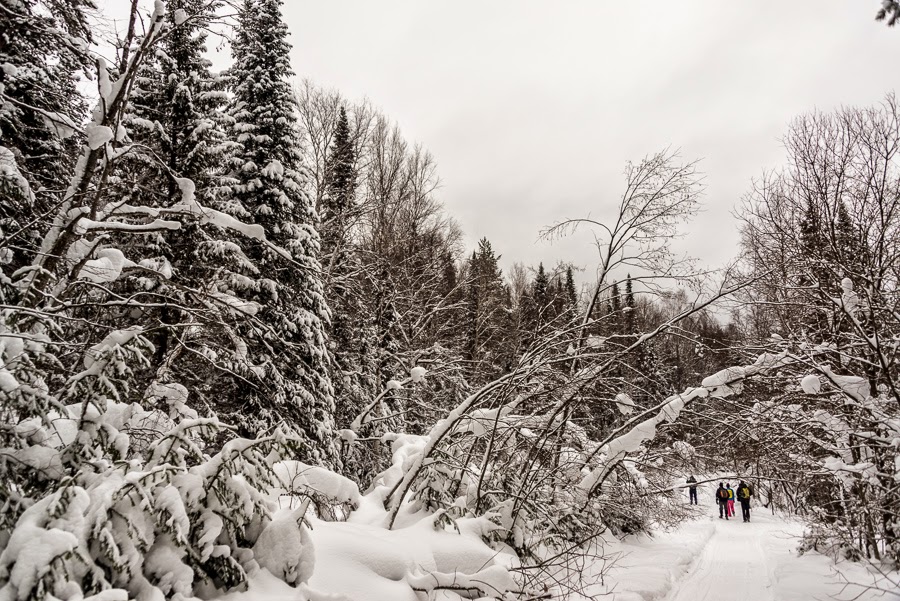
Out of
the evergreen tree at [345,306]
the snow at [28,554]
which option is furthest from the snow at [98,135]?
the evergreen tree at [345,306]

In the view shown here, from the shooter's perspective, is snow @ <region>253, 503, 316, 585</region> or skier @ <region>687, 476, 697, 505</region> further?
skier @ <region>687, 476, 697, 505</region>

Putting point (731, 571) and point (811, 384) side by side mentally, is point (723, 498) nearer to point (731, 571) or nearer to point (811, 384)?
point (731, 571)

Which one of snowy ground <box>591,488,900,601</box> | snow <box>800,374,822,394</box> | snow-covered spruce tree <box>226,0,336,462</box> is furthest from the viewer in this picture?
snow-covered spruce tree <box>226,0,336,462</box>

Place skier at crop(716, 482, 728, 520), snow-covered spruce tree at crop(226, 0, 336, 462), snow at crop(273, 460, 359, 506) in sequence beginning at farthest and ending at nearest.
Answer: skier at crop(716, 482, 728, 520)
snow-covered spruce tree at crop(226, 0, 336, 462)
snow at crop(273, 460, 359, 506)

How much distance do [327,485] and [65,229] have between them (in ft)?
9.31

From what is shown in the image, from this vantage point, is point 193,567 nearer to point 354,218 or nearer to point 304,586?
point 304,586

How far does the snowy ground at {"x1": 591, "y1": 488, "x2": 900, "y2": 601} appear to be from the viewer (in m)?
7.30

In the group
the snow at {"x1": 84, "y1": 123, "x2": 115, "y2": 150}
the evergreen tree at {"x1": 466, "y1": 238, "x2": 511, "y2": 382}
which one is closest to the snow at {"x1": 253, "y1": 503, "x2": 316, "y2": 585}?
the snow at {"x1": 84, "y1": 123, "x2": 115, "y2": 150}

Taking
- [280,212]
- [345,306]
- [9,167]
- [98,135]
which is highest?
[280,212]

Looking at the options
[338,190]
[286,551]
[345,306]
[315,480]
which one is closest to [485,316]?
[345,306]

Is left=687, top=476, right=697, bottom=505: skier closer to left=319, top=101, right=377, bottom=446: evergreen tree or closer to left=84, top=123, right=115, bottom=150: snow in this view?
left=84, top=123, right=115, bottom=150: snow

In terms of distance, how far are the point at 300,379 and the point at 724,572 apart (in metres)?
10.6

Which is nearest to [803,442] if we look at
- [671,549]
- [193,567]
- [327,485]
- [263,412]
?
[671,549]

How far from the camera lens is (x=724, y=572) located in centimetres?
953
